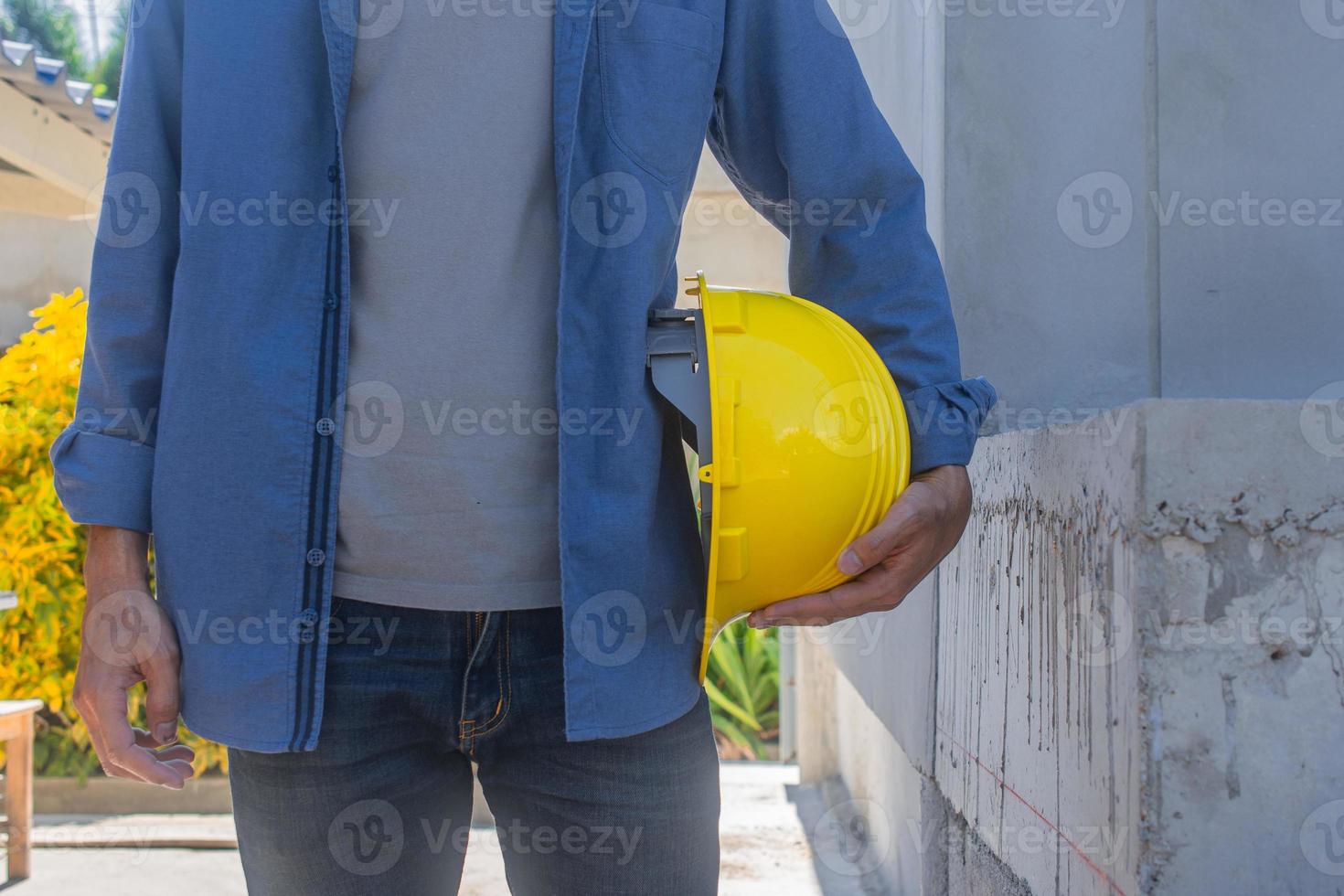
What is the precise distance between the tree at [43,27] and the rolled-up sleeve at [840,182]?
34.6 meters

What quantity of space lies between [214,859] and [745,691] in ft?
12.9

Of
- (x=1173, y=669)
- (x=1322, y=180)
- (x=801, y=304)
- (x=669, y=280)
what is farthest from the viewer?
(x=1322, y=180)

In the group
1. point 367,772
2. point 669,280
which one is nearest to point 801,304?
point 669,280

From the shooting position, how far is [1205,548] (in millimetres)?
1398

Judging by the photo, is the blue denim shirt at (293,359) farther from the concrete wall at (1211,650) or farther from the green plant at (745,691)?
the green plant at (745,691)

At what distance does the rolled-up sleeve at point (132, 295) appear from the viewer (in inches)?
56.2

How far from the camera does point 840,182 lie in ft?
5.46

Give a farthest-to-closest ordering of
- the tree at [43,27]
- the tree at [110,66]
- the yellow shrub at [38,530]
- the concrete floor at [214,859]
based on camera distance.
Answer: the tree at [43,27] < the tree at [110,66] < the yellow shrub at [38,530] < the concrete floor at [214,859]

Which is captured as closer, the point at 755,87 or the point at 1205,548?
the point at 1205,548

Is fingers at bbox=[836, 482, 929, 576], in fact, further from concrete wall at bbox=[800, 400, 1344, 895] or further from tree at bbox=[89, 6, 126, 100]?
tree at bbox=[89, 6, 126, 100]

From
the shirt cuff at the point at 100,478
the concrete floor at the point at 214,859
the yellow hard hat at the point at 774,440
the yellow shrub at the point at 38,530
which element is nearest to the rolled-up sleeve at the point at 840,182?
the yellow hard hat at the point at 774,440

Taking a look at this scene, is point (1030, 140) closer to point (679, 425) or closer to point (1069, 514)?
point (1069, 514)

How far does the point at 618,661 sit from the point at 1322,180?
6.39ft

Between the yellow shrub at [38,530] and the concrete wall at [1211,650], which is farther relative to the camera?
the yellow shrub at [38,530]
